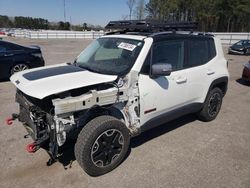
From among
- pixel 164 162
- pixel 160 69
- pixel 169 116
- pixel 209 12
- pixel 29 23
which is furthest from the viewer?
pixel 29 23

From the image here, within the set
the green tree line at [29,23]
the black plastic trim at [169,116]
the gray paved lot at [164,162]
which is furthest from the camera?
the green tree line at [29,23]

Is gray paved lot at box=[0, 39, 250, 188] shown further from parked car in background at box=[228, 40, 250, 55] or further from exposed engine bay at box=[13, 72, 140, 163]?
parked car in background at box=[228, 40, 250, 55]

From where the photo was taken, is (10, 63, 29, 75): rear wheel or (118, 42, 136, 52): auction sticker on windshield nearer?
(118, 42, 136, 52): auction sticker on windshield

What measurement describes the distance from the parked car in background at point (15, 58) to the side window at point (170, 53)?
622cm

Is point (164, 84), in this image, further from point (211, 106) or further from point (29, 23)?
point (29, 23)

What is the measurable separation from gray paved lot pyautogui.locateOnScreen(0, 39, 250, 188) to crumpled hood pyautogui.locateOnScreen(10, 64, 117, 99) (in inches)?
45.2

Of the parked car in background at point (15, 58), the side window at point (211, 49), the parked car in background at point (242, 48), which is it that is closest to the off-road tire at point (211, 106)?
the side window at point (211, 49)

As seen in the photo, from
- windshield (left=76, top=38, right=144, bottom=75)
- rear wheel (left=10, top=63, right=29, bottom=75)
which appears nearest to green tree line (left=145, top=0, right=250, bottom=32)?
rear wheel (left=10, top=63, right=29, bottom=75)

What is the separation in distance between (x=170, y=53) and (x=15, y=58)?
6292mm

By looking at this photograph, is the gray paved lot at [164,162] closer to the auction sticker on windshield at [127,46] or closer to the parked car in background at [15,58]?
the auction sticker on windshield at [127,46]

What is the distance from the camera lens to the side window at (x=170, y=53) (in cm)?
368

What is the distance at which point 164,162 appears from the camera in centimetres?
355

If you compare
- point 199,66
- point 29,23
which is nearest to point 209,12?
point 199,66

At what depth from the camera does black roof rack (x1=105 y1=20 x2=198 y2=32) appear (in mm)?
4047
